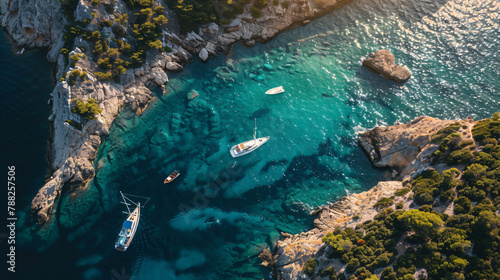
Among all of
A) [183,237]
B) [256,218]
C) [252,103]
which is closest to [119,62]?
[252,103]

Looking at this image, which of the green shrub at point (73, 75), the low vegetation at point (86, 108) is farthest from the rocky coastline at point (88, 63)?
the low vegetation at point (86, 108)

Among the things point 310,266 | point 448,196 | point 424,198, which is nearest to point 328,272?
point 310,266

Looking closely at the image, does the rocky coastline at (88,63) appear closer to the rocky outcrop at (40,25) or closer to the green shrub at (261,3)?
the rocky outcrop at (40,25)

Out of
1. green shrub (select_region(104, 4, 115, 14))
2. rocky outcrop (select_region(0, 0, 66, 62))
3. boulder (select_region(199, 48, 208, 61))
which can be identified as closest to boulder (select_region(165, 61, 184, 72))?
boulder (select_region(199, 48, 208, 61))

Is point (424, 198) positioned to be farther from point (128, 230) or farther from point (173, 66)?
point (173, 66)

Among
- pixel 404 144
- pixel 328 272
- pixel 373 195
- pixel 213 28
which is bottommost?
pixel 328 272

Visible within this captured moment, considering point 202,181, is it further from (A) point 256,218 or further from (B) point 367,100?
(B) point 367,100
